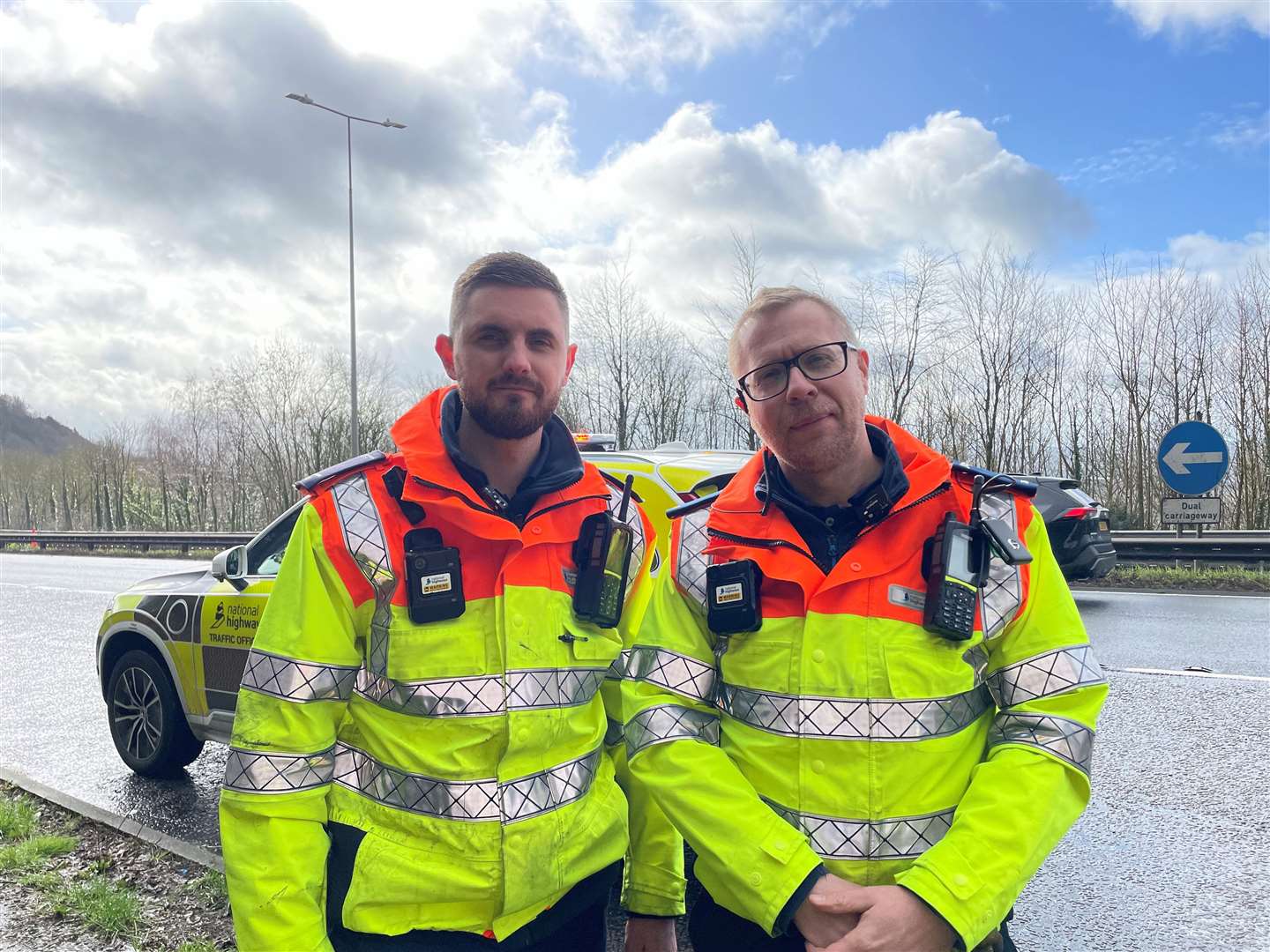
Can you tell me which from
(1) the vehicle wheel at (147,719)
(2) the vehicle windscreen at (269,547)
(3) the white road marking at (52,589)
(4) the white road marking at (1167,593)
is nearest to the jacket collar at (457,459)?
(2) the vehicle windscreen at (269,547)

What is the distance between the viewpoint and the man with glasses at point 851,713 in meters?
1.55

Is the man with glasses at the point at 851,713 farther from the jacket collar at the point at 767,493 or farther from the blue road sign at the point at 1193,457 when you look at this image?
the blue road sign at the point at 1193,457

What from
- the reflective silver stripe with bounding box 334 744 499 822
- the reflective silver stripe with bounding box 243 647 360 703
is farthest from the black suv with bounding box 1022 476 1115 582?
the reflective silver stripe with bounding box 243 647 360 703

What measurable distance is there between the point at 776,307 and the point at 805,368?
160mm

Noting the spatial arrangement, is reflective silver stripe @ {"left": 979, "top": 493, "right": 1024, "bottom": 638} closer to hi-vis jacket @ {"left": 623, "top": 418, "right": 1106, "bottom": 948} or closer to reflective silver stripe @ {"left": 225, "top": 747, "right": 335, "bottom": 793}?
hi-vis jacket @ {"left": 623, "top": 418, "right": 1106, "bottom": 948}

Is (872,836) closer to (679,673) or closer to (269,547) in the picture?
(679,673)

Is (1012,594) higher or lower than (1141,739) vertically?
higher

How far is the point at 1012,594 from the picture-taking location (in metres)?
1.69

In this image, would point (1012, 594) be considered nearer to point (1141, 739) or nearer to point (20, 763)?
point (1141, 739)

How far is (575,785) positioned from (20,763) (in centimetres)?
576

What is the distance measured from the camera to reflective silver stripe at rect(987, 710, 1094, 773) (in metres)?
1.62

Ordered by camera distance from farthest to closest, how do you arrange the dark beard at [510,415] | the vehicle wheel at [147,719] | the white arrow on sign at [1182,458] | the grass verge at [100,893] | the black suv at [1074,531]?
the white arrow on sign at [1182,458], the black suv at [1074,531], the vehicle wheel at [147,719], the grass verge at [100,893], the dark beard at [510,415]

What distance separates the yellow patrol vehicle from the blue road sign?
31.2ft

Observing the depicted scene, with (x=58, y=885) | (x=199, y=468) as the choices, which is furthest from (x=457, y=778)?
(x=199, y=468)
